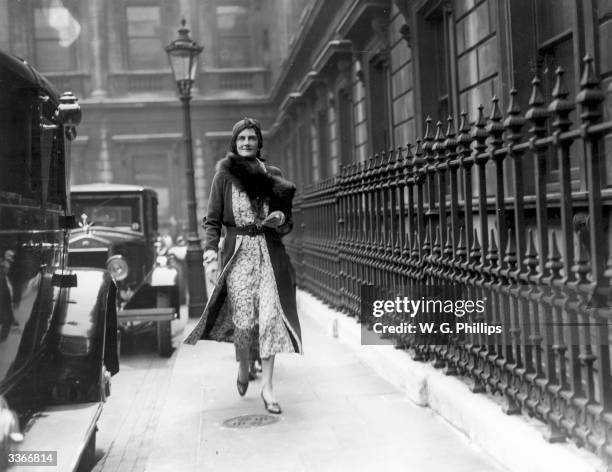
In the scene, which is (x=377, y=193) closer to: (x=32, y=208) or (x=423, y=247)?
(x=423, y=247)

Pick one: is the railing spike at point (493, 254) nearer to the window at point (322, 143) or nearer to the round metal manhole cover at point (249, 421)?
the round metal manhole cover at point (249, 421)

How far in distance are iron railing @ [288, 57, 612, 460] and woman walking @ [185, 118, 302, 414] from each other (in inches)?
36.3

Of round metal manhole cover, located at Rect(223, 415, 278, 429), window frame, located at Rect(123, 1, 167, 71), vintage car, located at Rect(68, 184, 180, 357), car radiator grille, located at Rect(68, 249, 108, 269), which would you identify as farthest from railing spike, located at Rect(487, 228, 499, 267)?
window frame, located at Rect(123, 1, 167, 71)

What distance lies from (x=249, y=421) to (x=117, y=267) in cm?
473

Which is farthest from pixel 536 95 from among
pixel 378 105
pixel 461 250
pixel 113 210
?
pixel 378 105

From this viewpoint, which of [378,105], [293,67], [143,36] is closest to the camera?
[378,105]

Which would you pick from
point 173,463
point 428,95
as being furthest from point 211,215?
point 428,95

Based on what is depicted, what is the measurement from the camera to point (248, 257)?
496 cm

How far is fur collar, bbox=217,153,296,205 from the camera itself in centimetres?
500

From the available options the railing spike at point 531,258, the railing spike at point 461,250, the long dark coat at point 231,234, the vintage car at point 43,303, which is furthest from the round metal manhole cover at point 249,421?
the railing spike at point 531,258

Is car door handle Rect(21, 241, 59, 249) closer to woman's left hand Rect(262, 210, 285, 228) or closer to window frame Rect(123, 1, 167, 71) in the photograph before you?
woman's left hand Rect(262, 210, 285, 228)

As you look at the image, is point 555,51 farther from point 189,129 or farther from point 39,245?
point 189,129

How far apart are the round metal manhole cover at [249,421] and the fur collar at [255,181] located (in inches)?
60.0

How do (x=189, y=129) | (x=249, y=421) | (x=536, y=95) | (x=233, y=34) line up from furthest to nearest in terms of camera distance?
(x=233, y=34)
(x=189, y=129)
(x=249, y=421)
(x=536, y=95)
